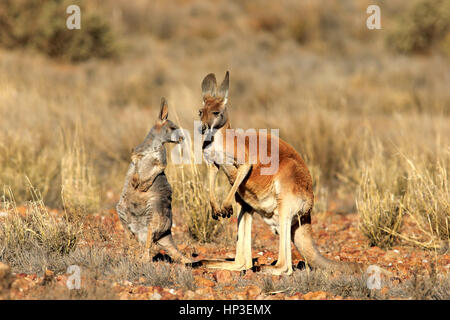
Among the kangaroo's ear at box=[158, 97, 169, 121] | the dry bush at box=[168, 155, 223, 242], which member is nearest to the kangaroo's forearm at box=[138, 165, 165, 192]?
the kangaroo's ear at box=[158, 97, 169, 121]

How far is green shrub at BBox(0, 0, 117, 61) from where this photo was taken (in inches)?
653

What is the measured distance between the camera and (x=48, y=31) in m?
16.5

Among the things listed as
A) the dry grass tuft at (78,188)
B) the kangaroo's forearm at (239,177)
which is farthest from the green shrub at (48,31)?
the kangaroo's forearm at (239,177)

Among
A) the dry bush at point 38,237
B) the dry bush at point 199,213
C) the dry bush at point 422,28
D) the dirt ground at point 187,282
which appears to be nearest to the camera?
the dirt ground at point 187,282

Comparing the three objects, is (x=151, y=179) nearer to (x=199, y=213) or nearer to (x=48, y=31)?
(x=199, y=213)

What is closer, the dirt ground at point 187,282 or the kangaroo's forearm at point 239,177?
the dirt ground at point 187,282

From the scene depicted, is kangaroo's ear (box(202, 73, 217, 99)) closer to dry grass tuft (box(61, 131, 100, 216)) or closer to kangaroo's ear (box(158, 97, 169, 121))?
kangaroo's ear (box(158, 97, 169, 121))

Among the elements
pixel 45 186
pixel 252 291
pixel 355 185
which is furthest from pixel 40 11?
pixel 252 291

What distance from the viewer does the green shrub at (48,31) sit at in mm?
16578

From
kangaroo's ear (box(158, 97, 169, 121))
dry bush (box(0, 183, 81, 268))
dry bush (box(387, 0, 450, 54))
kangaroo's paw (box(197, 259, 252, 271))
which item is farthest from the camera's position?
dry bush (box(387, 0, 450, 54))

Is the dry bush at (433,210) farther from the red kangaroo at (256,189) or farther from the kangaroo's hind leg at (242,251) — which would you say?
the kangaroo's hind leg at (242,251)

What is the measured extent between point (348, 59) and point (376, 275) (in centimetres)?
1548

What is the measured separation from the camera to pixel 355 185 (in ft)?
25.7

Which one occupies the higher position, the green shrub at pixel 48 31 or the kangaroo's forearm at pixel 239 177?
the green shrub at pixel 48 31
